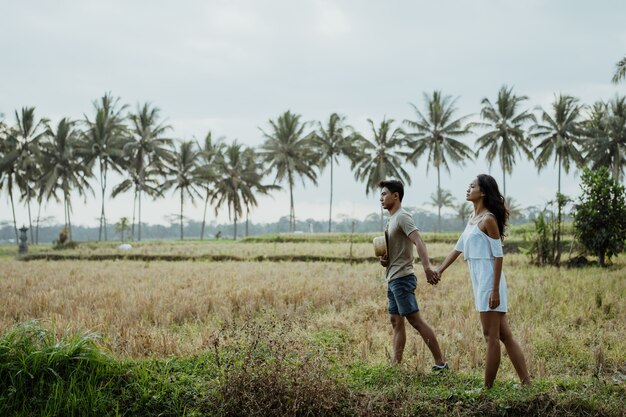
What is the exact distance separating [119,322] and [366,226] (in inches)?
3510

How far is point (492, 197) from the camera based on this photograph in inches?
155

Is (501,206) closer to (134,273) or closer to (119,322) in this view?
(119,322)

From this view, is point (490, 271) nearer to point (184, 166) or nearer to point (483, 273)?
point (483, 273)

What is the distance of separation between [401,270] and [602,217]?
11115 millimetres

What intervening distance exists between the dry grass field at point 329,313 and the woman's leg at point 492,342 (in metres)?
0.61

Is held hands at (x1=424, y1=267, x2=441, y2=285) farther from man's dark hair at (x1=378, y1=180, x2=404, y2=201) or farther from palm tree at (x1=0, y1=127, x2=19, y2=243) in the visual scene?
palm tree at (x1=0, y1=127, x2=19, y2=243)

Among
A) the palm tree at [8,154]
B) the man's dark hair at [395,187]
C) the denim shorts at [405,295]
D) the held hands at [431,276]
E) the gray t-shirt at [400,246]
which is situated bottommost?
the denim shorts at [405,295]

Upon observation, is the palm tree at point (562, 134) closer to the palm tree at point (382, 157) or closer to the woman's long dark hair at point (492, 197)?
the palm tree at point (382, 157)

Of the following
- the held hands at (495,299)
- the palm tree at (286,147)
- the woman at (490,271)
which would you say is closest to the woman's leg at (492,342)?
the woman at (490,271)

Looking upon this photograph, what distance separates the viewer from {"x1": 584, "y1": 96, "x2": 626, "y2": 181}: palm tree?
3747cm

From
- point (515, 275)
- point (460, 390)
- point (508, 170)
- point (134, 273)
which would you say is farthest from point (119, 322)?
point (508, 170)

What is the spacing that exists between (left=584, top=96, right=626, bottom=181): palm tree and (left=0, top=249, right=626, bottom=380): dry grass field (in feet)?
104

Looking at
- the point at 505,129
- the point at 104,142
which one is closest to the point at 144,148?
the point at 104,142

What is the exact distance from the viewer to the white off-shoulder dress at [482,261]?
3.83 meters
